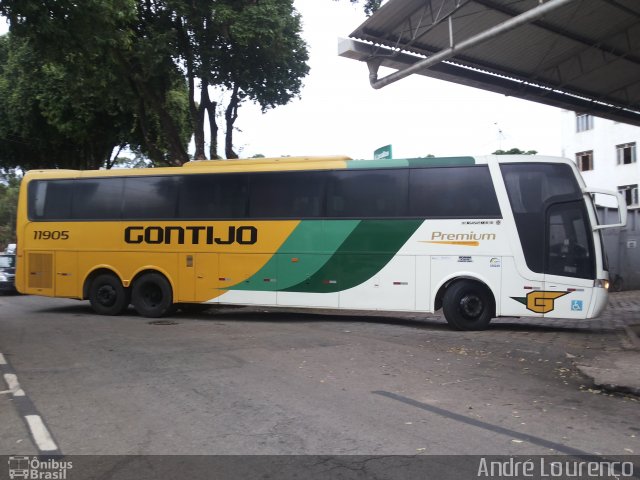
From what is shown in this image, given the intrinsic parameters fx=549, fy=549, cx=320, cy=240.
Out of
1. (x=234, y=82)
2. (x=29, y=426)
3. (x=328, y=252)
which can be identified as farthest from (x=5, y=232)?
(x=29, y=426)

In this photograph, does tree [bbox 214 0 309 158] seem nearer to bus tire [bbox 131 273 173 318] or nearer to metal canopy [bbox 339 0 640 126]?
metal canopy [bbox 339 0 640 126]

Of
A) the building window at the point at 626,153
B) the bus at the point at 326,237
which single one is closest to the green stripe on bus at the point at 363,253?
the bus at the point at 326,237

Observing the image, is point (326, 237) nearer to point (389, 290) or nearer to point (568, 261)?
point (389, 290)

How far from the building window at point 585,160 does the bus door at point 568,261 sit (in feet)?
95.3

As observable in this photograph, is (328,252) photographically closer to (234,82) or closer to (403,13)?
(403,13)

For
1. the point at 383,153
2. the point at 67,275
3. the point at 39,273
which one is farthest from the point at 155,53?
the point at 383,153

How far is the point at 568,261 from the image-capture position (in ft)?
34.1

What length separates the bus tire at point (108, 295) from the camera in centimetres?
1309

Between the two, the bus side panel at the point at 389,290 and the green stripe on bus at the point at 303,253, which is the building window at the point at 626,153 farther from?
the green stripe on bus at the point at 303,253

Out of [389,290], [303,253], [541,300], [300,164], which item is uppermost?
[300,164]

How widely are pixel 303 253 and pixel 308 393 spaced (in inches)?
232

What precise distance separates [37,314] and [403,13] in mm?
10876

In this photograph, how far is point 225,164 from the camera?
12.6 m

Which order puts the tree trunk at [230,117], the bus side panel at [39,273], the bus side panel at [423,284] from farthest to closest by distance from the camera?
1. the tree trunk at [230,117]
2. the bus side panel at [39,273]
3. the bus side panel at [423,284]
